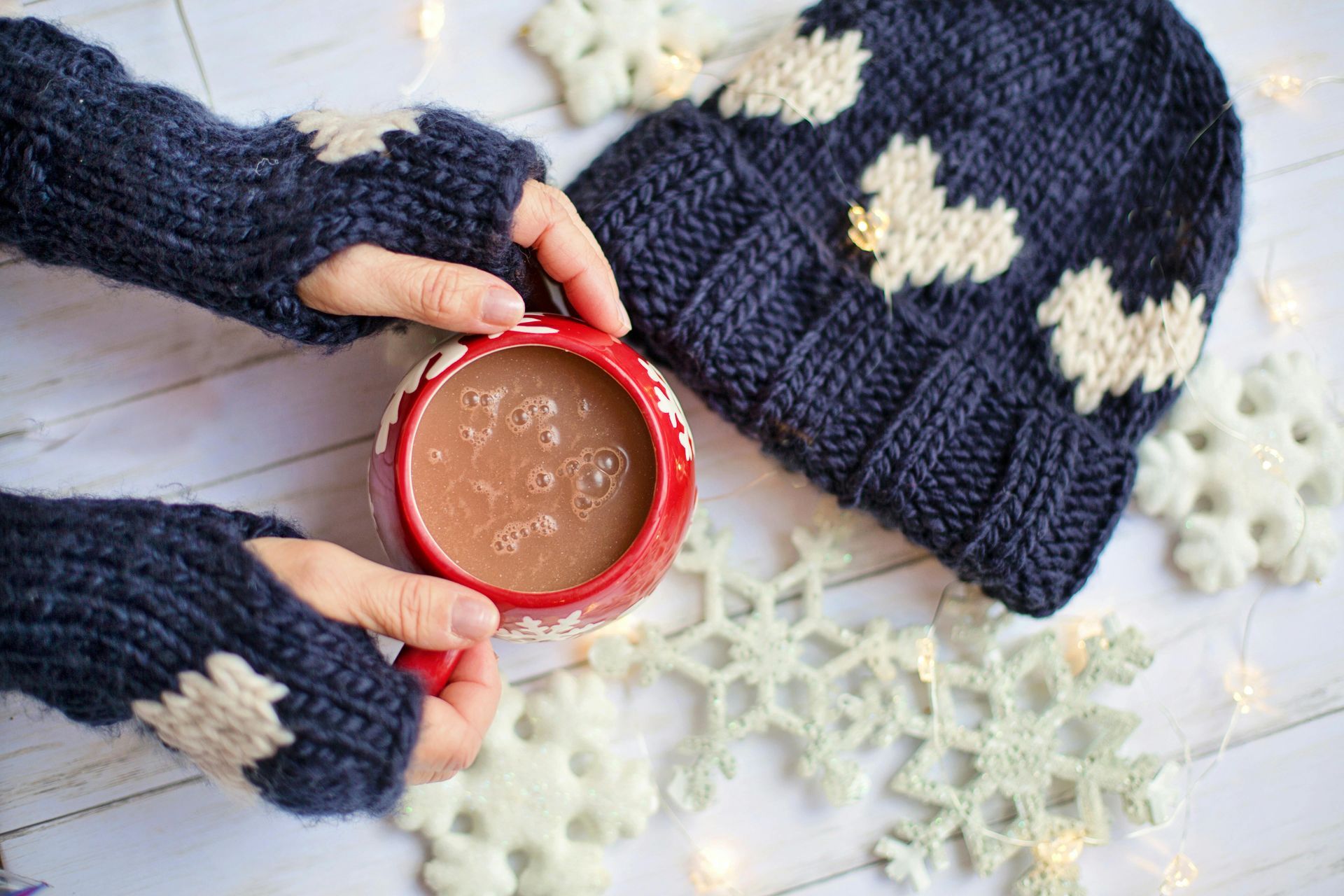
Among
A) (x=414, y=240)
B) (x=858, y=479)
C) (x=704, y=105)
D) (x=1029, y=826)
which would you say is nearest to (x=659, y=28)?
(x=704, y=105)

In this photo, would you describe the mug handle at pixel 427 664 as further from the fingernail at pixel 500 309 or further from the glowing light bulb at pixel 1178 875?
the glowing light bulb at pixel 1178 875

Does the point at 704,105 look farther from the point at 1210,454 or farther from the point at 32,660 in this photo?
the point at 32,660

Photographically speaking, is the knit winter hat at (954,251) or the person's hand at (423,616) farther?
the knit winter hat at (954,251)

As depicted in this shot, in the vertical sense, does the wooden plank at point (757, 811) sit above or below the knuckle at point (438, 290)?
below

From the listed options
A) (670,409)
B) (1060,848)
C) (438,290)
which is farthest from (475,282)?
(1060,848)

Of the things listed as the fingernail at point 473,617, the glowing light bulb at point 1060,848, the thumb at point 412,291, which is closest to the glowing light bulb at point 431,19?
the thumb at point 412,291

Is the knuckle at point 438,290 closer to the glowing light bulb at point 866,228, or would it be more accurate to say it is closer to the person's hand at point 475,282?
the person's hand at point 475,282

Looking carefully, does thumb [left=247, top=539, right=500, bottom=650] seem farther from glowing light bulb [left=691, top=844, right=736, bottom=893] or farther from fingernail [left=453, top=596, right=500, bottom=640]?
glowing light bulb [left=691, top=844, right=736, bottom=893]

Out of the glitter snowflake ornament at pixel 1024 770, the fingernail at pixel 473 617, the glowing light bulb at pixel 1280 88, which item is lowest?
the glitter snowflake ornament at pixel 1024 770
